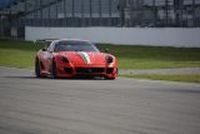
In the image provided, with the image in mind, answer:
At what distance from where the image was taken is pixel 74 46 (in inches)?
902

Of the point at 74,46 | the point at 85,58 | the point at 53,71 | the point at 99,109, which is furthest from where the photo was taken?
the point at 74,46

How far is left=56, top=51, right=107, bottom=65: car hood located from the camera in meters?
21.5

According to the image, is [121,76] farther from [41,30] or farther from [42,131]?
[41,30]

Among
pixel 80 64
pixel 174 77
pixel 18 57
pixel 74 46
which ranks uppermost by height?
pixel 74 46

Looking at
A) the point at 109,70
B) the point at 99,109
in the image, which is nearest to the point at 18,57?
the point at 109,70

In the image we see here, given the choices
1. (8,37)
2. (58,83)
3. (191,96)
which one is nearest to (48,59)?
(58,83)

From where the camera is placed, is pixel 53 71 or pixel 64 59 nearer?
pixel 64 59

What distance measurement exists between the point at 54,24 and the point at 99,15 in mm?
6572

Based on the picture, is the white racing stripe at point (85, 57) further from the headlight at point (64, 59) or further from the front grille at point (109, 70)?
the front grille at point (109, 70)

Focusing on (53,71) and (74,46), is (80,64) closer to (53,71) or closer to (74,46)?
(53,71)

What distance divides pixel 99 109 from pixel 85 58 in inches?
363

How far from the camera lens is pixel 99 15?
56406mm

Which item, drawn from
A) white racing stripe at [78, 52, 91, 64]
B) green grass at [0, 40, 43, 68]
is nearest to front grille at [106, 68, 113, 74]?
white racing stripe at [78, 52, 91, 64]

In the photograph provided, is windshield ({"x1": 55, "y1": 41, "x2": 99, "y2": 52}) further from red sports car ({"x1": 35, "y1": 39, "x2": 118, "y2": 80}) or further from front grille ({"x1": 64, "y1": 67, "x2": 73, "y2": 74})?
front grille ({"x1": 64, "y1": 67, "x2": 73, "y2": 74})
